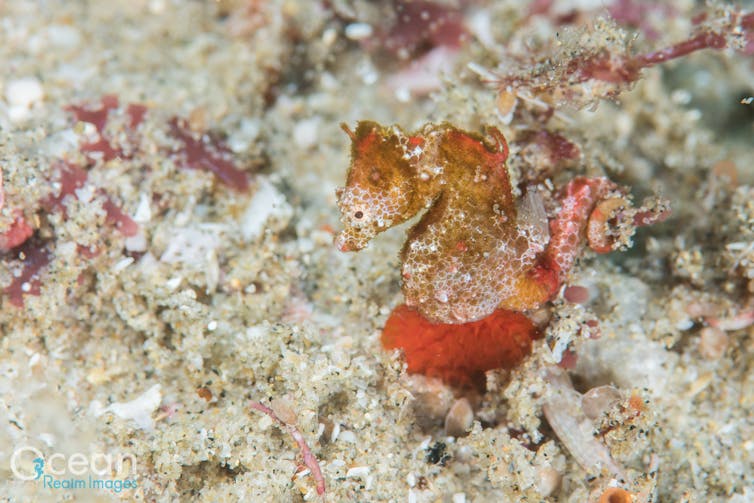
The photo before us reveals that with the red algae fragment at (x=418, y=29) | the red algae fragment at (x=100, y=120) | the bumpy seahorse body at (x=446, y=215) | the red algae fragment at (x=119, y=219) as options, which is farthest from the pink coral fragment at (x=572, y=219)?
the red algae fragment at (x=100, y=120)

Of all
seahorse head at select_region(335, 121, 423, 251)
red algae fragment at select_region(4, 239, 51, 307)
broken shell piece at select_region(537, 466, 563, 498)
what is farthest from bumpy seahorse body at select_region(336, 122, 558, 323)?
red algae fragment at select_region(4, 239, 51, 307)

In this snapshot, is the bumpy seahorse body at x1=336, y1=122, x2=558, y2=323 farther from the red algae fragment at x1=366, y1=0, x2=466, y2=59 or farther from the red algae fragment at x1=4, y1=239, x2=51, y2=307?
the red algae fragment at x1=366, y1=0, x2=466, y2=59

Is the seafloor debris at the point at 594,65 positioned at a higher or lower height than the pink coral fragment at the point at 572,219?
higher

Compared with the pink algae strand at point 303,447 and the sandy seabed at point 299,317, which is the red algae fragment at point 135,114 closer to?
the sandy seabed at point 299,317

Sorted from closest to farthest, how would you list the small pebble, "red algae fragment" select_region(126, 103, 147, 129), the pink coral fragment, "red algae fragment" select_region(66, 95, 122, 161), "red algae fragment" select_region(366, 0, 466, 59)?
1. the pink coral fragment
2. "red algae fragment" select_region(66, 95, 122, 161)
3. "red algae fragment" select_region(126, 103, 147, 129)
4. the small pebble
5. "red algae fragment" select_region(366, 0, 466, 59)

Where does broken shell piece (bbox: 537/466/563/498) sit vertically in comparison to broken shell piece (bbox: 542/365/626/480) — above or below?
below
